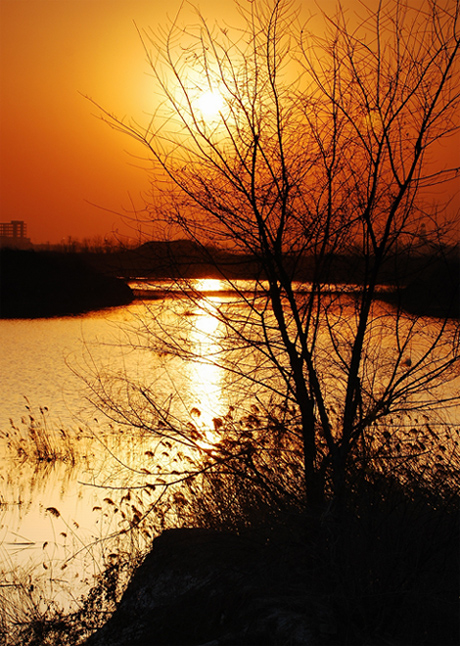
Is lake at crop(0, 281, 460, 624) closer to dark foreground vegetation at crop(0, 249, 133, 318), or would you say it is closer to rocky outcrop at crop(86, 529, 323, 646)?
rocky outcrop at crop(86, 529, 323, 646)

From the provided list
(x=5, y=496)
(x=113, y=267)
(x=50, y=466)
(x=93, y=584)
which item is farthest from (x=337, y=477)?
(x=50, y=466)

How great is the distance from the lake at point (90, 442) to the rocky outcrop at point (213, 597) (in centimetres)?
73

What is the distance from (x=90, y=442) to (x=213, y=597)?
21.5 ft

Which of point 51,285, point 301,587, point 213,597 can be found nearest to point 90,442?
point 213,597

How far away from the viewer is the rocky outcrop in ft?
13.4

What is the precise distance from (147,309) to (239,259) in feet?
2.70

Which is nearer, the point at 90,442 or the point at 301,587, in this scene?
the point at 301,587

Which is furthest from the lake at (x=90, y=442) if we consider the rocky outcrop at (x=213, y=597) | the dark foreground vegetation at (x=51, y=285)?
the dark foreground vegetation at (x=51, y=285)

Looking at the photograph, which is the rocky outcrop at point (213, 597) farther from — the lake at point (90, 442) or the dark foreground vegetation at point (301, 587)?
the lake at point (90, 442)

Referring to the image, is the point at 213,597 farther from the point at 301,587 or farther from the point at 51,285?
the point at 51,285

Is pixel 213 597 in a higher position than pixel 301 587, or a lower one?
lower

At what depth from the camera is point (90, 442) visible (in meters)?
11.0

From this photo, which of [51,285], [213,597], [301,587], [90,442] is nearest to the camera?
[301,587]

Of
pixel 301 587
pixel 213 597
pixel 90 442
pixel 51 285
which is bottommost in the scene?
pixel 51 285
